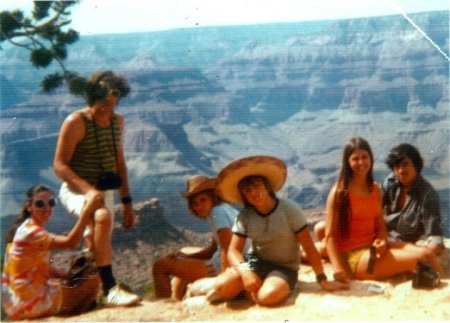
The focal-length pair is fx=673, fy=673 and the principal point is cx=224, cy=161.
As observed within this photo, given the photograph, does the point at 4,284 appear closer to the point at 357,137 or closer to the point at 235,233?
the point at 235,233

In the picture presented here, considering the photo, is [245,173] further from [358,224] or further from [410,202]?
[410,202]

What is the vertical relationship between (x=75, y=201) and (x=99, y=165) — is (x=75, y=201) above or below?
below

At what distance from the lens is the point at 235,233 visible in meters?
4.54

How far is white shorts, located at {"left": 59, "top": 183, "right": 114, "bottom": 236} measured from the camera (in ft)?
14.8

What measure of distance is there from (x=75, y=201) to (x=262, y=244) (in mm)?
1293

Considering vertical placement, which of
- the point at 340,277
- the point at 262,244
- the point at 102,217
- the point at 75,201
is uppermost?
the point at 75,201

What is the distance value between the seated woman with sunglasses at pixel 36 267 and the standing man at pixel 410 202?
7.27 ft

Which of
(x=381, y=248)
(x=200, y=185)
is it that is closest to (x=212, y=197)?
(x=200, y=185)

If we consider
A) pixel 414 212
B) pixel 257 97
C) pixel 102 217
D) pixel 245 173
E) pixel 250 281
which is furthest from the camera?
pixel 257 97

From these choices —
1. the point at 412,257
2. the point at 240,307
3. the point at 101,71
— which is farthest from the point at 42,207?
the point at 412,257

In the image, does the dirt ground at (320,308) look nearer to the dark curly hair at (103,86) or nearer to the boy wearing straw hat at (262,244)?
the boy wearing straw hat at (262,244)

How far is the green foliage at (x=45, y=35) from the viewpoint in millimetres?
5180

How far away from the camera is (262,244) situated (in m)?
4.52

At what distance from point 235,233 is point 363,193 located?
3.17 feet
